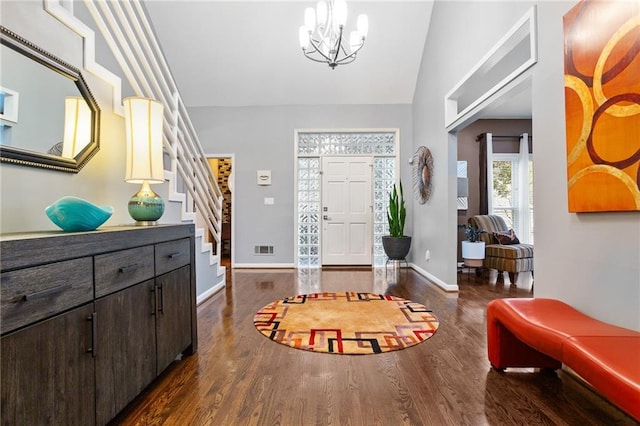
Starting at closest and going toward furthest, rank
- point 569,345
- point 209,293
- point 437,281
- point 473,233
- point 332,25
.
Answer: point 569,345, point 332,25, point 209,293, point 437,281, point 473,233

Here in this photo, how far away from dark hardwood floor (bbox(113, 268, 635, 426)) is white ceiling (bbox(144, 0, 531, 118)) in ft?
11.2

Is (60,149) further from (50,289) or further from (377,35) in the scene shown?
(377,35)

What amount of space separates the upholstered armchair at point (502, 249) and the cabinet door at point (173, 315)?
4.12 meters

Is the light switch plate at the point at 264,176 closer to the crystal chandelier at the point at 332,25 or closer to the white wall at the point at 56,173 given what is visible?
the crystal chandelier at the point at 332,25

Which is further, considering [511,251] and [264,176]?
[264,176]

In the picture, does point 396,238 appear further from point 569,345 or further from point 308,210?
point 569,345

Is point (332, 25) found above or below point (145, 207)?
above

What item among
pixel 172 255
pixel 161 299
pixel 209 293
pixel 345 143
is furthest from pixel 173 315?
pixel 345 143

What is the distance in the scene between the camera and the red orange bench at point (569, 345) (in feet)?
3.52

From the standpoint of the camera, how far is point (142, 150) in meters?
1.99

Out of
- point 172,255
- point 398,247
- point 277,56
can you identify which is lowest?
point 398,247

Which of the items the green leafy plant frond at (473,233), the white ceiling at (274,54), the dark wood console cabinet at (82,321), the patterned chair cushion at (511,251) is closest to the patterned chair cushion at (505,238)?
the patterned chair cushion at (511,251)

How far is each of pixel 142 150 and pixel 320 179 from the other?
149 inches

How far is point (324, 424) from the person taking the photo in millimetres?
1407
